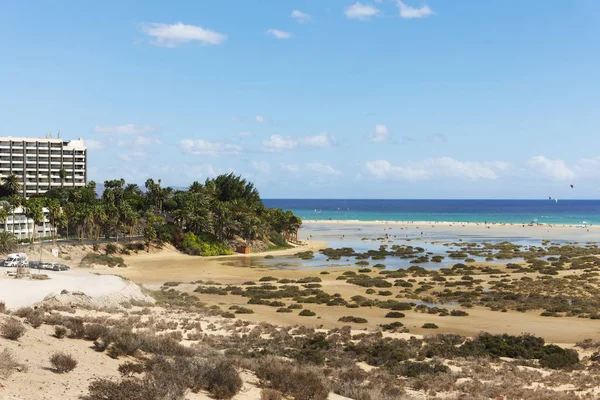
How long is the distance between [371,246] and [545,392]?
308 feet

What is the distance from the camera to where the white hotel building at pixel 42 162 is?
15062 centimetres

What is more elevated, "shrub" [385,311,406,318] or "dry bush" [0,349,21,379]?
"dry bush" [0,349,21,379]

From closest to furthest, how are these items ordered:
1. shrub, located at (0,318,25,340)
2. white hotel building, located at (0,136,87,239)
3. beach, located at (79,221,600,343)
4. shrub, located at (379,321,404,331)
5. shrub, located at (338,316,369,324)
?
shrub, located at (0,318,25,340) → shrub, located at (379,321,404,331) → beach, located at (79,221,600,343) → shrub, located at (338,316,369,324) → white hotel building, located at (0,136,87,239)

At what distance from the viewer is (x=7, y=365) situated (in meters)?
13.6

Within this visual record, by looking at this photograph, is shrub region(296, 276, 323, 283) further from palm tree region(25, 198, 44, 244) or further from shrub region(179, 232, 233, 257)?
palm tree region(25, 198, 44, 244)

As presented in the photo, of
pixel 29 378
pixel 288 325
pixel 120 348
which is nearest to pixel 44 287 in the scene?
pixel 288 325

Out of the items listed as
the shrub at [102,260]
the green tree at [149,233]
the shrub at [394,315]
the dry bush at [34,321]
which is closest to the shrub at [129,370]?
the dry bush at [34,321]

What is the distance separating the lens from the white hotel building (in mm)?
150625

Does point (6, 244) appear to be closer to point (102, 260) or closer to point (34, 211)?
point (34, 211)

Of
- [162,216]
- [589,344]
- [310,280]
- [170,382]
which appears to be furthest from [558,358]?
[162,216]

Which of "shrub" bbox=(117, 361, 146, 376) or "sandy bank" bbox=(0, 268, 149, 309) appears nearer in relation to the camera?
"shrub" bbox=(117, 361, 146, 376)

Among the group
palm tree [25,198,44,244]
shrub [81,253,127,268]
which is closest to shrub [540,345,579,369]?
shrub [81,253,127,268]

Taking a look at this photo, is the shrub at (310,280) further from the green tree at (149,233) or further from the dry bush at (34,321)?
the dry bush at (34,321)

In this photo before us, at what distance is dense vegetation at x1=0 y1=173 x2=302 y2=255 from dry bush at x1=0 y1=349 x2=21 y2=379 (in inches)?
2462
